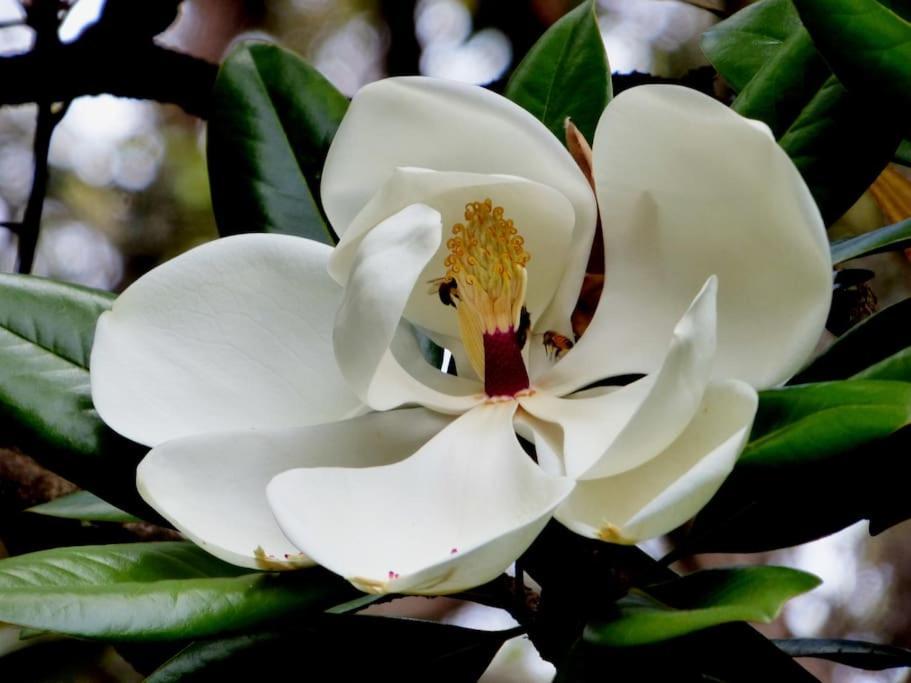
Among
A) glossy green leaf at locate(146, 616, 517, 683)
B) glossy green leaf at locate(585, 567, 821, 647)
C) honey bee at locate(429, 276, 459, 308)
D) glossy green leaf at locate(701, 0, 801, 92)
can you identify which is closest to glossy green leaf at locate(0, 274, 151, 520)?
glossy green leaf at locate(146, 616, 517, 683)

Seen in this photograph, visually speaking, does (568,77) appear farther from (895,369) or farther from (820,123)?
(895,369)

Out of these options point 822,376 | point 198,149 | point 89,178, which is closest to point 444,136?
point 822,376

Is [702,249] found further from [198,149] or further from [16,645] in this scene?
[198,149]

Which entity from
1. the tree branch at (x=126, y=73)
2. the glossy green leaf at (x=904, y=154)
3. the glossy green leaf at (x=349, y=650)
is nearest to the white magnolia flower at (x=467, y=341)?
the glossy green leaf at (x=349, y=650)

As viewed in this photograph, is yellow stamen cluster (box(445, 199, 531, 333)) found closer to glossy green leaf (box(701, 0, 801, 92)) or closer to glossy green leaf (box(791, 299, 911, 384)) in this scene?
glossy green leaf (box(791, 299, 911, 384))

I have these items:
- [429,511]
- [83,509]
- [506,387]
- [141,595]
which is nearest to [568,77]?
[506,387]

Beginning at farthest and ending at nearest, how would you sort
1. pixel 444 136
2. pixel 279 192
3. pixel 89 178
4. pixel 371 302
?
pixel 89 178 < pixel 279 192 < pixel 444 136 < pixel 371 302

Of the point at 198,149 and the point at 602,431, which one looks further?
the point at 198,149
